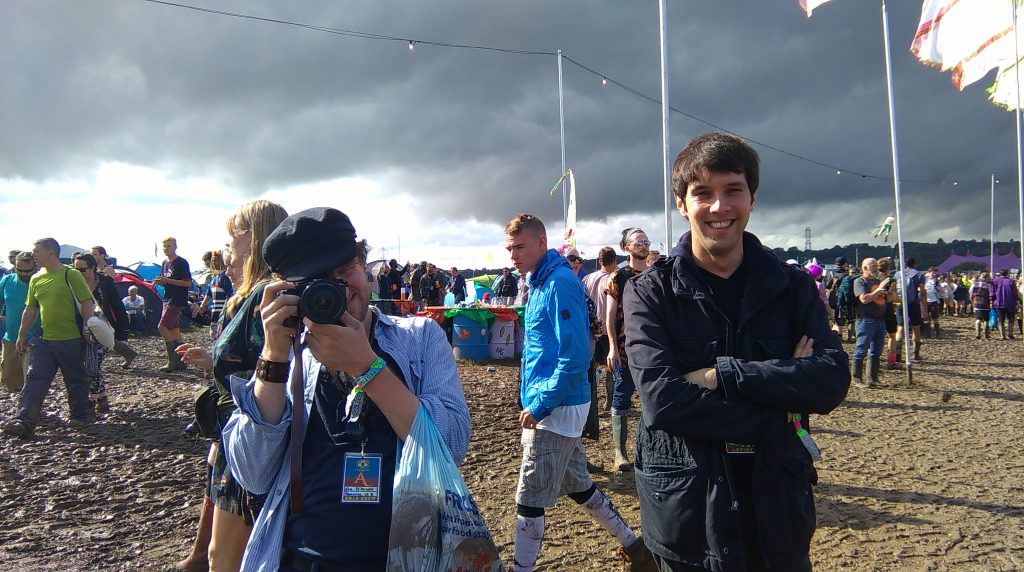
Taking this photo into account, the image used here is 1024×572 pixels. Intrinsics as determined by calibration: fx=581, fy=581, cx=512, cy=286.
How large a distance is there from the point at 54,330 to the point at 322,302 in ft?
22.6

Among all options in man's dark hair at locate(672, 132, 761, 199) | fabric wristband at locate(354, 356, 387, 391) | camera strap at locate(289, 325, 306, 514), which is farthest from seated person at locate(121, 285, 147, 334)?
man's dark hair at locate(672, 132, 761, 199)

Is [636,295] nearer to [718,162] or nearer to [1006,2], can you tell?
[718,162]

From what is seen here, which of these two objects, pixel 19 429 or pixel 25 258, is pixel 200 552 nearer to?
pixel 19 429

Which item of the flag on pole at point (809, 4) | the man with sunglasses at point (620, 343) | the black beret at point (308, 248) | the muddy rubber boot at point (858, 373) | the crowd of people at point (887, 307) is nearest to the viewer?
the black beret at point (308, 248)

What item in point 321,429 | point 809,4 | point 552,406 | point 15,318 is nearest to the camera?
point 321,429

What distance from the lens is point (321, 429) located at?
1.59 meters

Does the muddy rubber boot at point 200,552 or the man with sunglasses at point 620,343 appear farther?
the man with sunglasses at point 620,343

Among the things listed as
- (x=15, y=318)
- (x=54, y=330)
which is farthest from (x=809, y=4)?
(x=15, y=318)

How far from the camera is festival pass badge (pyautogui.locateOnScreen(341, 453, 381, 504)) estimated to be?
151 cm

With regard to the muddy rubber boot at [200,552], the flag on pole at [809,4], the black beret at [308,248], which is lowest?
the muddy rubber boot at [200,552]

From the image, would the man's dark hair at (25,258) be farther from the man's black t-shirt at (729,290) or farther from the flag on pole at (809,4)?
the flag on pole at (809,4)

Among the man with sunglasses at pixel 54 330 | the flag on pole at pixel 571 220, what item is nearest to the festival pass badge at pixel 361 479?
the man with sunglasses at pixel 54 330

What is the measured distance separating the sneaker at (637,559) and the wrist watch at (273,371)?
265cm

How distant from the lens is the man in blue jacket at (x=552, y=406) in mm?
3141
